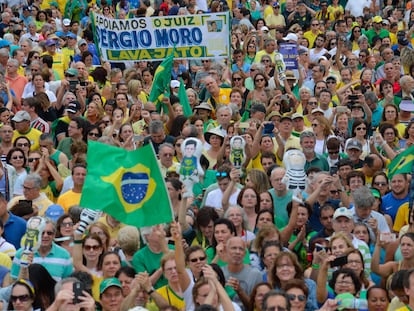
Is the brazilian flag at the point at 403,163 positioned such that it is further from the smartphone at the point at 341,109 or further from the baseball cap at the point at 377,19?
the baseball cap at the point at 377,19

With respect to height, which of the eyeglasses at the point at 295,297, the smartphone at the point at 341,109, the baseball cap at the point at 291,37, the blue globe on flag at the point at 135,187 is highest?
the blue globe on flag at the point at 135,187

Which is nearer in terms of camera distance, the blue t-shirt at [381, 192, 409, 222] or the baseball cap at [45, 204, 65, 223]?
the baseball cap at [45, 204, 65, 223]

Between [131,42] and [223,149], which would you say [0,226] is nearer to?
[223,149]

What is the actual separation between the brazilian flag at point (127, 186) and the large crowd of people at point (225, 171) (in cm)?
23

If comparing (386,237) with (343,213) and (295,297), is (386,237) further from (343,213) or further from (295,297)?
(295,297)

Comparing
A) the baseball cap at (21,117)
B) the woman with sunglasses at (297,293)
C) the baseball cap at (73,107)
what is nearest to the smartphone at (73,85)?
the baseball cap at (73,107)

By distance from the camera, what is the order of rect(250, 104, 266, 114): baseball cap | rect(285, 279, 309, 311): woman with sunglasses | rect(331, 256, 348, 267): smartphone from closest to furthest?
rect(285, 279, 309, 311): woman with sunglasses → rect(331, 256, 348, 267): smartphone → rect(250, 104, 266, 114): baseball cap

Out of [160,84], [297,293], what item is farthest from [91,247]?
[160,84]

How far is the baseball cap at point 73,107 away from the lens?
16688 mm

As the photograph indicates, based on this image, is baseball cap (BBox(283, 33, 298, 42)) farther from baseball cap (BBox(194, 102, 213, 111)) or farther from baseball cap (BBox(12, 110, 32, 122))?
baseball cap (BBox(12, 110, 32, 122))

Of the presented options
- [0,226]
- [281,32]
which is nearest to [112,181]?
[0,226]

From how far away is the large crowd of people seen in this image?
1065 cm

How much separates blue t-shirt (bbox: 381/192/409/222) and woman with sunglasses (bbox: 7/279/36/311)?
4390 mm

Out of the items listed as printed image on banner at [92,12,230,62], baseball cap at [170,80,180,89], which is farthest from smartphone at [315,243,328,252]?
baseball cap at [170,80,180,89]
